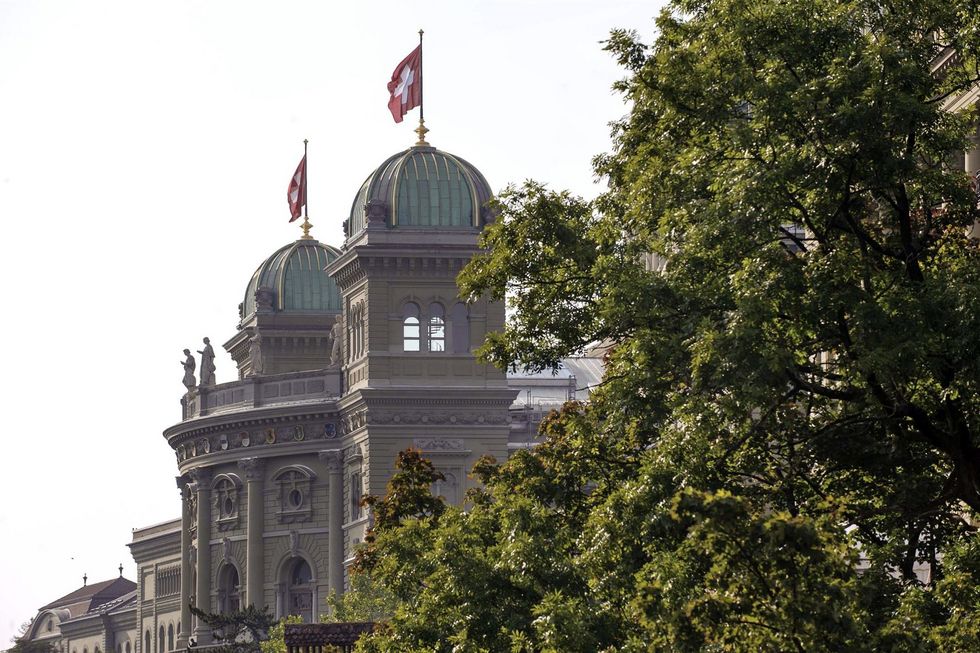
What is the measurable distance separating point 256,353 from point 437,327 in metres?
19.2

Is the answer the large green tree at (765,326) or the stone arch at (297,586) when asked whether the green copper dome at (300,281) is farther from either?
the large green tree at (765,326)

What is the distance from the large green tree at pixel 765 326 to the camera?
2973 cm

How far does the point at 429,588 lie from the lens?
121 ft

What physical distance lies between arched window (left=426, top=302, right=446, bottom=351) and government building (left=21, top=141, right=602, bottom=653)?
0.08 m

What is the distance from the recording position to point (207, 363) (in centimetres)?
12181

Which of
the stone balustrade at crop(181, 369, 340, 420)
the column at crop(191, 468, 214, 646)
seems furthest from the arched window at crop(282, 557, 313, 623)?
the stone balustrade at crop(181, 369, 340, 420)

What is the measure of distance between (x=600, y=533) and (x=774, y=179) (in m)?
5.07

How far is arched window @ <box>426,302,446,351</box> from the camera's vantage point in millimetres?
101938

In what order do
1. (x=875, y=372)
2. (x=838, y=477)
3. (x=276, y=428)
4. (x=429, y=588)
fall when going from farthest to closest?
1. (x=276, y=428)
2. (x=429, y=588)
3. (x=838, y=477)
4. (x=875, y=372)

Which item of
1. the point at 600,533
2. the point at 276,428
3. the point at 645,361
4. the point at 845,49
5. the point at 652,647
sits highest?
the point at 276,428

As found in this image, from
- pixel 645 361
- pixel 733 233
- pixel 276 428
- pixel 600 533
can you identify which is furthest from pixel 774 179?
pixel 276 428

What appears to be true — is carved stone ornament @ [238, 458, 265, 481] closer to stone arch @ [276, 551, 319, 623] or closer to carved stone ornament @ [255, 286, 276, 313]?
stone arch @ [276, 551, 319, 623]

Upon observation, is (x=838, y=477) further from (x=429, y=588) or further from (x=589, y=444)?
(x=429, y=588)

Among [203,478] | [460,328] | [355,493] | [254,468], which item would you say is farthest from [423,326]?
[203,478]
